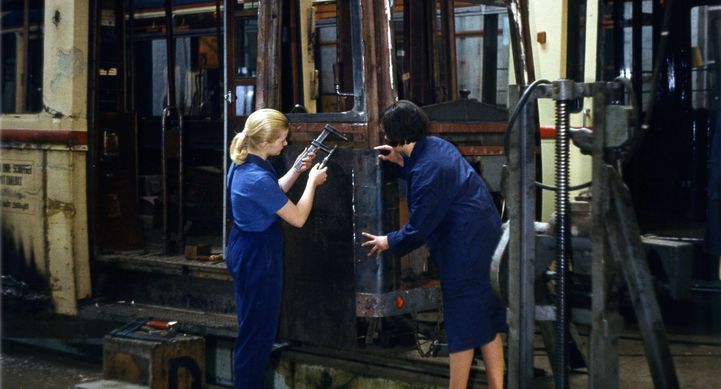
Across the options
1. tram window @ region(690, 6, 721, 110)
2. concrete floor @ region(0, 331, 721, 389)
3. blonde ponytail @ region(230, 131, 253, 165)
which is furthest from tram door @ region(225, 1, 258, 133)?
tram window @ region(690, 6, 721, 110)

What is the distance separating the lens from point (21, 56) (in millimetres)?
7617

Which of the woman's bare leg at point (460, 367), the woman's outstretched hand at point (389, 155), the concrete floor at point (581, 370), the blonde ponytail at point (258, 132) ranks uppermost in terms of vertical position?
the blonde ponytail at point (258, 132)

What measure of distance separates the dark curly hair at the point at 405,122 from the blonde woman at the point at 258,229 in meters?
0.54

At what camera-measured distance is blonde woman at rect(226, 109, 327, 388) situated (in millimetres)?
5273

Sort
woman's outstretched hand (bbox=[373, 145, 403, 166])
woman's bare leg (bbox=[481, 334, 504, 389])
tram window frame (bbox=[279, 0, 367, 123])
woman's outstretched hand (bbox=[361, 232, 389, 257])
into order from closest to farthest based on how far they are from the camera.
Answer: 1. woman's bare leg (bbox=[481, 334, 504, 389])
2. woman's outstretched hand (bbox=[361, 232, 389, 257])
3. woman's outstretched hand (bbox=[373, 145, 403, 166])
4. tram window frame (bbox=[279, 0, 367, 123])

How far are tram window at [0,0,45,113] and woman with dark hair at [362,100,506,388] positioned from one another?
3510mm

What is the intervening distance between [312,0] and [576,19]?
2.27 m

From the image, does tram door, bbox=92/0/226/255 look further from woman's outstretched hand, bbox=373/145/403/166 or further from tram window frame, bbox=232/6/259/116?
woman's outstretched hand, bbox=373/145/403/166

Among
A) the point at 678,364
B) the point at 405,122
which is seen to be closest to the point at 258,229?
the point at 405,122

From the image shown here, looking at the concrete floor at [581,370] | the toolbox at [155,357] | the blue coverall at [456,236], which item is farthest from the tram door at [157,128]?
the blue coverall at [456,236]

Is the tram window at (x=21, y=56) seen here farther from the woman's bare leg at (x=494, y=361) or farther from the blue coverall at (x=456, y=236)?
the woman's bare leg at (x=494, y=361)

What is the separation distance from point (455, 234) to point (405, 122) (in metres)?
0.57

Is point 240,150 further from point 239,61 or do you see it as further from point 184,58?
point 184,58

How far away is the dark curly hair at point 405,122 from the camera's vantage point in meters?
4.95
